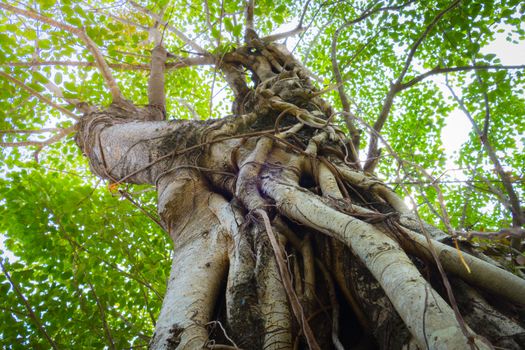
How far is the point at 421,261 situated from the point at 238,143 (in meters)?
1.33

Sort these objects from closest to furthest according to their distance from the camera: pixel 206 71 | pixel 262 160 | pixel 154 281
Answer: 1. pixel 262 160
2. pixel 154 281
3. pixel 206 71

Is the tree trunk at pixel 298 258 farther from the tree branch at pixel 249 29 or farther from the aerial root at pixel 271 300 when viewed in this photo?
the tree branch at pixel 249 29

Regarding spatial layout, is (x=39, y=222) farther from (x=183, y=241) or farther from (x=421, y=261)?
(x=421, y=261)

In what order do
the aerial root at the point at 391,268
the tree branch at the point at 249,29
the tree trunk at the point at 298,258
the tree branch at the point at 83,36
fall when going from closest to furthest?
1. the aerial root at the point at 391,268
2. the tree trunk at the point at 298,258
3. the tree branch at the point at 83,36
4. the tree branch at the point at 249,29

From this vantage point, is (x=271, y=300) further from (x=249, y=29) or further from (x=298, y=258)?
(x=249, y=29)

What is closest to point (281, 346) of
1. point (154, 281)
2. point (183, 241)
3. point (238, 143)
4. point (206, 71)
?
point (183, 241)

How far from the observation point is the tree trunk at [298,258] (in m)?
0.97

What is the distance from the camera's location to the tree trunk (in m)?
0.97

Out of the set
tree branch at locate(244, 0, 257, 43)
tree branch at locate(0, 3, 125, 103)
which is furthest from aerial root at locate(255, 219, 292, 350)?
tree branch at locate(244, 0, 257, 43)

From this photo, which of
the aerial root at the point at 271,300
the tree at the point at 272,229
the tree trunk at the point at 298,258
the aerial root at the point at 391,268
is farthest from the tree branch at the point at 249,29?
the aerial root at the point at 271,300

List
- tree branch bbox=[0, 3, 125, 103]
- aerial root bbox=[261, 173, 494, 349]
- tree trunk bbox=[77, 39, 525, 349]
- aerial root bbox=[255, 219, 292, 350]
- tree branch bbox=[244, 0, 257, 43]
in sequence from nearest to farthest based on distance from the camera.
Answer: aerial root bbox=[261, 173, 494, 349] < tree trunk bbox=[77, 39, 525, 349] < aerial root bbox=[255, 219, 292, 350] < tree branch bbox=[0, 3, 125, 103] < tree branch bbox=[244, 0, 257, 43]

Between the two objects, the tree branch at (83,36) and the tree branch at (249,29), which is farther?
the tree branch at (249,29)

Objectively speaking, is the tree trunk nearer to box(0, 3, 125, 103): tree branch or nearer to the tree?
the tree

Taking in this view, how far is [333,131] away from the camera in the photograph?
2.42 meters
